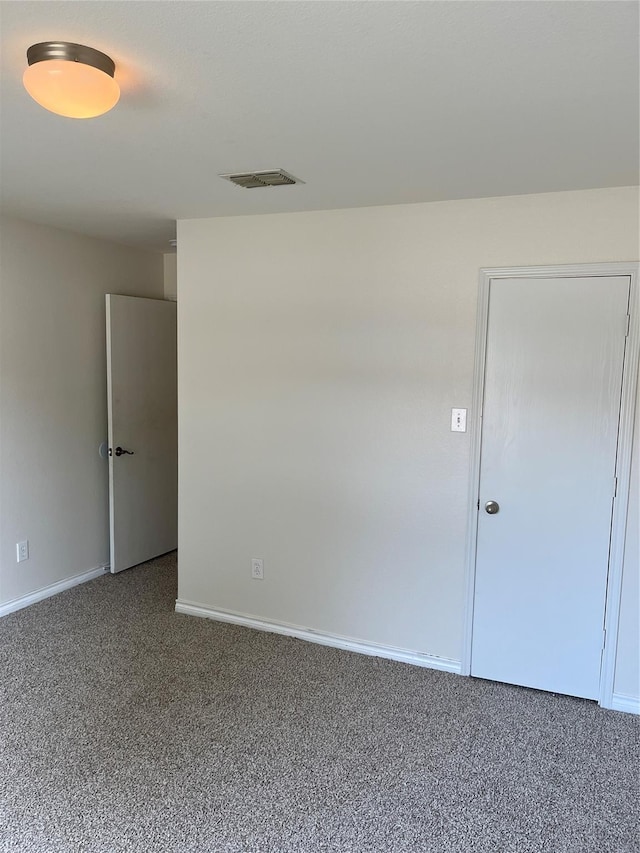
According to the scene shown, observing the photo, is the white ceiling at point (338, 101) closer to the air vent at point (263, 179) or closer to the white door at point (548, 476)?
the air vent at point (263, 179)

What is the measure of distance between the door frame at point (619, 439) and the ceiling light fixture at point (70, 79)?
73.1 inches

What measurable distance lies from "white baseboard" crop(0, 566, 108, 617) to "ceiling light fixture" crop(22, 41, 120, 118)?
10.2 ft

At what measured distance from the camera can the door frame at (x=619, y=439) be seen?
256 centimetres

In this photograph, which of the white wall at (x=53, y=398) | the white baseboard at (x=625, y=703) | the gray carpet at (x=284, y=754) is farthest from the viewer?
the white wall at (x=53, y=398)

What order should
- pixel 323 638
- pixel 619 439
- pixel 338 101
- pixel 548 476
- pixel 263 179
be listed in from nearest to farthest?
pixel 338 101 < pixel 263 179 < pixel 619 439 < pixel 548 476 < pixel 323 638

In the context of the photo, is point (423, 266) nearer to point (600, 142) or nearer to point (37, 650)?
point (600, 142)

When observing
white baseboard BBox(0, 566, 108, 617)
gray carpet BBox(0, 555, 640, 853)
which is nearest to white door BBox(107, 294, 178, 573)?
white baseboard BBox(0, 566, 108, 617)

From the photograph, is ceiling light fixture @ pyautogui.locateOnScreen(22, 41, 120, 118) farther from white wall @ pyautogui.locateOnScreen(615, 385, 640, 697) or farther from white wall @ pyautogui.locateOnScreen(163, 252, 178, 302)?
white wall @ pyautogui.locateOnScreen(163, 252, 178, 302)

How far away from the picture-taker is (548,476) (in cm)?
276

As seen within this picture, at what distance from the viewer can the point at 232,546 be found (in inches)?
137

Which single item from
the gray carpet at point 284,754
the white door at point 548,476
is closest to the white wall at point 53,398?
the gray carpet at point 284,754

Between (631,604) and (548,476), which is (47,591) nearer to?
(548,476)

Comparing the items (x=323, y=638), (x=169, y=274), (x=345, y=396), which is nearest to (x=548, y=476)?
(x=345, y=396)

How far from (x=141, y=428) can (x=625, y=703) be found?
3.43m
